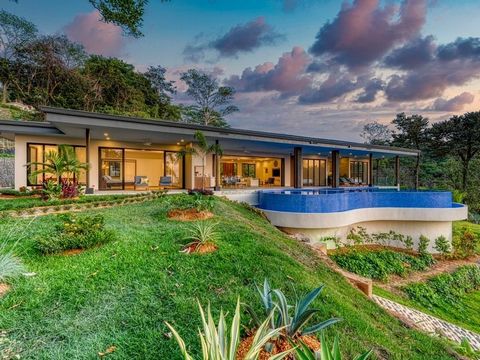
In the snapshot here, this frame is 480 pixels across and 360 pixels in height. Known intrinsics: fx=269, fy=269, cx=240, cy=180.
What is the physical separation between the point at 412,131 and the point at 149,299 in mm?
36382

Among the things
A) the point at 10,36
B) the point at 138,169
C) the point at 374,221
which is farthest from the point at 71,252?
the point at 10,36

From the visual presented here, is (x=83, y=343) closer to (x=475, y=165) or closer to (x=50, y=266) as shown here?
(x=50, y=266)

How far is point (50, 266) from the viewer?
4.29 meters

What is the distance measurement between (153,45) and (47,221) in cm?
1207

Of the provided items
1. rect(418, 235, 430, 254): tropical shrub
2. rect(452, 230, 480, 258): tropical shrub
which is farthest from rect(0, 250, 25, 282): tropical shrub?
rect(452, 230, 480, 258): tropical shrub

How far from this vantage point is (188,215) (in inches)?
309

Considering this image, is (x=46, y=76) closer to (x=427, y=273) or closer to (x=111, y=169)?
(x=111, y=169)

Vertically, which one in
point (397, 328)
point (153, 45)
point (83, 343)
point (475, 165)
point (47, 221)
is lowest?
point (397, 328)

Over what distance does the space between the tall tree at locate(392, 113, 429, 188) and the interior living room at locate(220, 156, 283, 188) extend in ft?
59.4

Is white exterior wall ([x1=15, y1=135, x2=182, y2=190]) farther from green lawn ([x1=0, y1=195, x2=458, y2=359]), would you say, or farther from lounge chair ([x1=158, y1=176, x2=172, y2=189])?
green lawn ([x1=0, y1=195, x2=458, y2=359])

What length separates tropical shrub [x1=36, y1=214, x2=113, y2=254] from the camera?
15.9ft

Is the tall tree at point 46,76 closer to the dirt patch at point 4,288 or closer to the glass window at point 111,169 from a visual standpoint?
the glass window at point 111,169

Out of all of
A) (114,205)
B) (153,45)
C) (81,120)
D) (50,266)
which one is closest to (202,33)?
(153,45)

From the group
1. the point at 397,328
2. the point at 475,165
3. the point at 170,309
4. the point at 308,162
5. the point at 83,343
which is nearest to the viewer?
the point at 83,343
